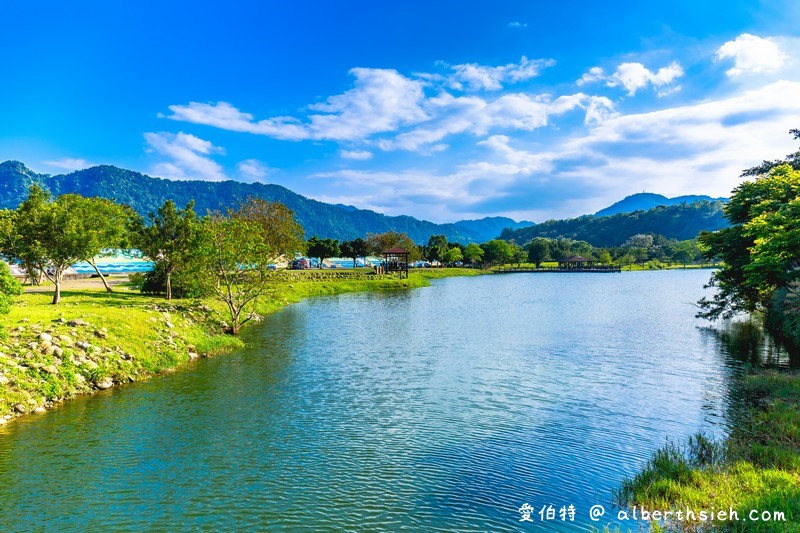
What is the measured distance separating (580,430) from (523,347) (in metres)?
16.5

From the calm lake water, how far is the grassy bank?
0.92 metres

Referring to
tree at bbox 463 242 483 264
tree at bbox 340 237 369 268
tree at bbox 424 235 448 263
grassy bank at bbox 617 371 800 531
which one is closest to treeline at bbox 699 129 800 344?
grassy bank at bbox 617 371 800 531

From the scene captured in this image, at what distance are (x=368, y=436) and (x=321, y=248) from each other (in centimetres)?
13421

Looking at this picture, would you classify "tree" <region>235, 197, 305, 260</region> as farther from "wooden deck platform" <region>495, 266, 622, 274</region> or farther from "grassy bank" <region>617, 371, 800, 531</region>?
"wooden deck platform" <region>495, 266, 622, 274</region>

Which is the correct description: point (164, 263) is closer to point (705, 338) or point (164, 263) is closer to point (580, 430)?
point (580, 430)

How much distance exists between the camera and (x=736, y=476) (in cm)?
1259

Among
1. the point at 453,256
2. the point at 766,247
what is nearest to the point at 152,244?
the point at 766,247

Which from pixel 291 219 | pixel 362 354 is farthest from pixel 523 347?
pixel 291 219

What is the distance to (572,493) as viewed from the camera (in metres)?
12.8

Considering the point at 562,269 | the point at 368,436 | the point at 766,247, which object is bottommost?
the point at 368,436

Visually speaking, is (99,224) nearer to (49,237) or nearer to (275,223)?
(49,237)

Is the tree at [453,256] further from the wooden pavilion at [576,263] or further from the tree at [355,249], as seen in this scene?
the tree at [355,249]

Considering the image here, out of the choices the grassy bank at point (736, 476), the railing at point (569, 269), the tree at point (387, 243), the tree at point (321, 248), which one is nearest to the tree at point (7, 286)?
the grassy bank at point (736, 476)

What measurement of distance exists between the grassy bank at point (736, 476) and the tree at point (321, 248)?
132 m
